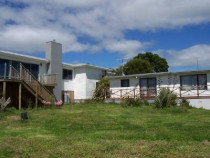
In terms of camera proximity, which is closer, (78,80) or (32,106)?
(32,106)

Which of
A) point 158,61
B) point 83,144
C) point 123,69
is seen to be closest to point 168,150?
point 83,144

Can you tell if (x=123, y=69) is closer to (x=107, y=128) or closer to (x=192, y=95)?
(x=192, y=95)

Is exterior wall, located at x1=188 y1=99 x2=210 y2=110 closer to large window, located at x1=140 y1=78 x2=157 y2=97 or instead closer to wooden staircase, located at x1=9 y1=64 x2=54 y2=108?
large window, located at x1=140 y1=78 x2=157 y2=97

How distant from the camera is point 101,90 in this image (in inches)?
1344

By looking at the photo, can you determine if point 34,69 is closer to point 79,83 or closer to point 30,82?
point 30,82

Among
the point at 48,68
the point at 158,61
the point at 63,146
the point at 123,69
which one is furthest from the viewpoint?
the point at 158,61

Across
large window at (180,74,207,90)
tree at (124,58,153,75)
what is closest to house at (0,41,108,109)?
large window at (180,74,207,90)

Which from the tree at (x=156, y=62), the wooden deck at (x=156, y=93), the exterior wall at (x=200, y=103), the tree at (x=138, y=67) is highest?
the tree at (x=156, y=62)

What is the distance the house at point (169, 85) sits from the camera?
2663cm

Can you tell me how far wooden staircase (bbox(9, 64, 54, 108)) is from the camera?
22.4m

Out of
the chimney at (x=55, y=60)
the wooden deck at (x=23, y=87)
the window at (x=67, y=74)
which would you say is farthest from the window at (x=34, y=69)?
the window at (x=67, y=74)

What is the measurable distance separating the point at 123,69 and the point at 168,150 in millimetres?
44067

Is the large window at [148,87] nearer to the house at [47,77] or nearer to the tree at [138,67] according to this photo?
the house at [47,77]

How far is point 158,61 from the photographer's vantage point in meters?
59.1
